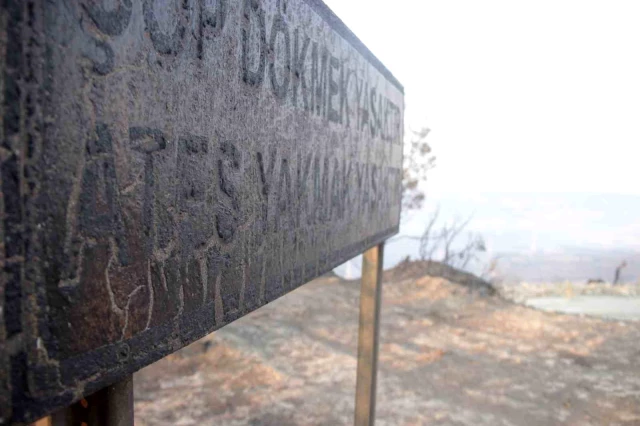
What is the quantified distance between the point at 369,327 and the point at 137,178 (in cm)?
180

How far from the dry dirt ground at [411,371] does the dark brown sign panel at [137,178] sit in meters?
3.24

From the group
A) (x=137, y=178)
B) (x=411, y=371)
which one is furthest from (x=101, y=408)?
(x=411, y=371)

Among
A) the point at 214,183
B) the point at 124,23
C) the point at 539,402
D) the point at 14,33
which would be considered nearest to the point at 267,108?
the point at 214,183

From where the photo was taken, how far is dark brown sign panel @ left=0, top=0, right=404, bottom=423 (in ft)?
1.42

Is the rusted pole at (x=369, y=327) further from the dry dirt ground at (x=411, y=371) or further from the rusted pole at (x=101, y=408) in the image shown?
the dry dirt ground at (x=411, y=371)

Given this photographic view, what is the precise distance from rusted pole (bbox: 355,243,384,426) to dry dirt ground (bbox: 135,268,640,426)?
171 centimetres

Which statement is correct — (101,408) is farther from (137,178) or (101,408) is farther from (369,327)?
(369,327)

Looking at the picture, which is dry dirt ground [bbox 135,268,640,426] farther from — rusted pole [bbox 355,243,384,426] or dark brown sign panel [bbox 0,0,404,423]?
dark brown sign panel [bbox 0,0,404,423]

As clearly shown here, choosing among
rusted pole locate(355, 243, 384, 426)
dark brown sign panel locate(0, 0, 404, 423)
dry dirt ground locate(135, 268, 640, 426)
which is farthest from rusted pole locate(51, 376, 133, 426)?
dry dirt ground locate(135, 268, 640, 426)

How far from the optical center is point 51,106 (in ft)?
1.48

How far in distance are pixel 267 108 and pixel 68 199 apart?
1.40 ft

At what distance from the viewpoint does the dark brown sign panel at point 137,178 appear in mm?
434

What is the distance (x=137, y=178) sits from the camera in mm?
556

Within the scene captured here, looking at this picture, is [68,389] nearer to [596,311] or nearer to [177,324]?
[177,324]
